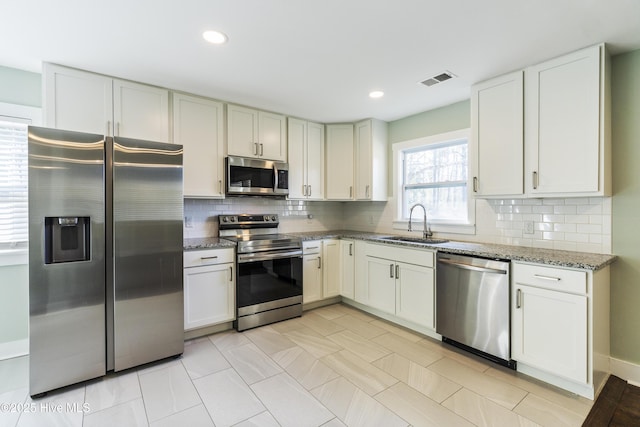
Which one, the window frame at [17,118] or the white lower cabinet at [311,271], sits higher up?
the window frame at [17,118]

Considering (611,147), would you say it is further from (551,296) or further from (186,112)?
(186,112)

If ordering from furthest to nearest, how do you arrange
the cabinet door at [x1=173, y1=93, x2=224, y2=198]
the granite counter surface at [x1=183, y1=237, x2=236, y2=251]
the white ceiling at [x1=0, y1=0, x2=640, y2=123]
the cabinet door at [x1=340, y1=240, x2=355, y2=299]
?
the cabinet door at [x1=340, y1=240, x2=355, y2=299] → the cabinet door at [x1=173, y1=93, x2=224, y2=198] → the granite counter surface at [x1=183, y1=237, x2=236, y2=251] → the white ceiling at [x1=0, y1=0, x2=640, y2=123]

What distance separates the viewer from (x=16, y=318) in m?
2.68

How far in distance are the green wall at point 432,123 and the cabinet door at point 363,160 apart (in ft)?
1.19

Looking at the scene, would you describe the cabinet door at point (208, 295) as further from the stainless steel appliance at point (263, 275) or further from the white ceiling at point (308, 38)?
the white ceiling at point (308, 38)

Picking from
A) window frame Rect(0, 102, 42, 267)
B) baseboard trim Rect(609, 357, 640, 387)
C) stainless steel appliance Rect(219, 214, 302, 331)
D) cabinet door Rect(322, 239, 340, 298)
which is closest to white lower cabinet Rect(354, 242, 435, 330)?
cabinet door Rect(322, 239, 340, 298)

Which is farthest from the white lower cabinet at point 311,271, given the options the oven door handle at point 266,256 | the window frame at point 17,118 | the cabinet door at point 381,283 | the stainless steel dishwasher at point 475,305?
the window frame at point 17,118

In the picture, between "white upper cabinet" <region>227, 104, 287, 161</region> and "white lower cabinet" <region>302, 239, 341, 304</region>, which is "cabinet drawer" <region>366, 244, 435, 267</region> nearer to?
"white lower cabinet" <region>302, 239, 341, 304</region>

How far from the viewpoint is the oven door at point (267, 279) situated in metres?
3.16

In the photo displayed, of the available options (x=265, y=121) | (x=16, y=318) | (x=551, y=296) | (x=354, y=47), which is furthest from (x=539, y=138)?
(x=16, y=318)

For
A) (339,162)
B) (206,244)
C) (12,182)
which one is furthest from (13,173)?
(339,162)

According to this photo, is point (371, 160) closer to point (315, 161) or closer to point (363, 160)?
point (363, 160)

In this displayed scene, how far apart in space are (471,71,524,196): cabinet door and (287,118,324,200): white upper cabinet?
6.42ft

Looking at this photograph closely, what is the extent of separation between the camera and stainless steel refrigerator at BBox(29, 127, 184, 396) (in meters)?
2.07
